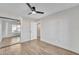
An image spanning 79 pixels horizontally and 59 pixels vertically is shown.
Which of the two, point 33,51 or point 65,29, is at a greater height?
point 65,29

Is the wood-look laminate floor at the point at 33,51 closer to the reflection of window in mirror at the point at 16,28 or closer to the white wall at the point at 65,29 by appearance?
the white wall at the point at 65,29

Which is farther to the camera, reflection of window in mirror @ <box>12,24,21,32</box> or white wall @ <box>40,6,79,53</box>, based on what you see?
reflection of window in mirror @ <box>12,24,21,32</box>

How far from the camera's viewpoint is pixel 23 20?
7.10m

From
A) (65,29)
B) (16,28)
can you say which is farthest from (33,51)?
(16,28)

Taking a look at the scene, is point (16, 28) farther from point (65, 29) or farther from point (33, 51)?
point (65, 29)

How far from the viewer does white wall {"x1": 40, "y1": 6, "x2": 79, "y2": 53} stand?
158 inches

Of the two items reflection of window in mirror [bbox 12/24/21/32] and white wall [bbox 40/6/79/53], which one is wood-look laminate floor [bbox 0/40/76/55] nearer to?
white wall [bbox 40/6/79/53]

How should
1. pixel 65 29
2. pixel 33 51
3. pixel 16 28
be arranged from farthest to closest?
pixel 16 28, pixel 65 29, pixel 33 51

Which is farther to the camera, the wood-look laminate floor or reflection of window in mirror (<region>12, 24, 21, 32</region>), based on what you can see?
reflection of window in mirror (<region>12, 24, 21, 32</region>)

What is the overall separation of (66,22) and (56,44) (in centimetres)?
163

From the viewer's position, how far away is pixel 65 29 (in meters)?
4.65

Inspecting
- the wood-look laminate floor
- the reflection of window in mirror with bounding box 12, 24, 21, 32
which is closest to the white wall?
the wood-look laminate floor

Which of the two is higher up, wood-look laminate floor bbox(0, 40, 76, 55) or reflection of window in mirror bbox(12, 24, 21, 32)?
reflection of window in mirror bbox(12, 24, 21, 32)

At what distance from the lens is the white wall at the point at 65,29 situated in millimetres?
4008
